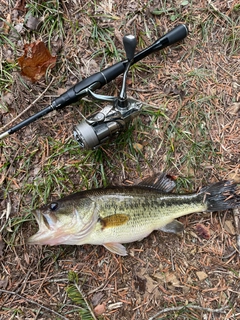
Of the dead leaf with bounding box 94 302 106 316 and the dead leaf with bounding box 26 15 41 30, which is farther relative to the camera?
the dead leaf with bounding box 26 15 41 30

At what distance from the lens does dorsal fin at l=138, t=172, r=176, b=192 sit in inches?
148

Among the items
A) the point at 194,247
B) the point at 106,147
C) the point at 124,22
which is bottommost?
the point at 194,247

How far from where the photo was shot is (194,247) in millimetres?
3855

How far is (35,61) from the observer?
3.85m

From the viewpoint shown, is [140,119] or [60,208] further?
[140,119]

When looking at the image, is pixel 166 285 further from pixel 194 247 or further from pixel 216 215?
pixel 216 215

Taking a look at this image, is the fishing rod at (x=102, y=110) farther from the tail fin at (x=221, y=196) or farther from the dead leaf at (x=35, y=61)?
the tail fin at (x=221, y=196)

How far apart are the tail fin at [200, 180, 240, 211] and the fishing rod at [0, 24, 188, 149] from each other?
1208mm

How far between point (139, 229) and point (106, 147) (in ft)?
3.35

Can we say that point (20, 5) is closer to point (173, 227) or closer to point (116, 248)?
point (116, 248)

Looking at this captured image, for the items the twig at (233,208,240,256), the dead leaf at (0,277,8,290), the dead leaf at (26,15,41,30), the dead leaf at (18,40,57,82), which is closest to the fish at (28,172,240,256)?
the twig at (233,208,240,256)

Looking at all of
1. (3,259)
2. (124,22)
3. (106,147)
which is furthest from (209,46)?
(3,259)

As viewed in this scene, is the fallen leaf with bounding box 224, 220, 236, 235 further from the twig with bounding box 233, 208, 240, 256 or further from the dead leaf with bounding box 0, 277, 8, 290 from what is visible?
the dead leaf with bounding box 0, 277, 8, 290

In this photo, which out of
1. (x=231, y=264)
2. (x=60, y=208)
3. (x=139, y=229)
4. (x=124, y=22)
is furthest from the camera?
(x=124, y=22)
